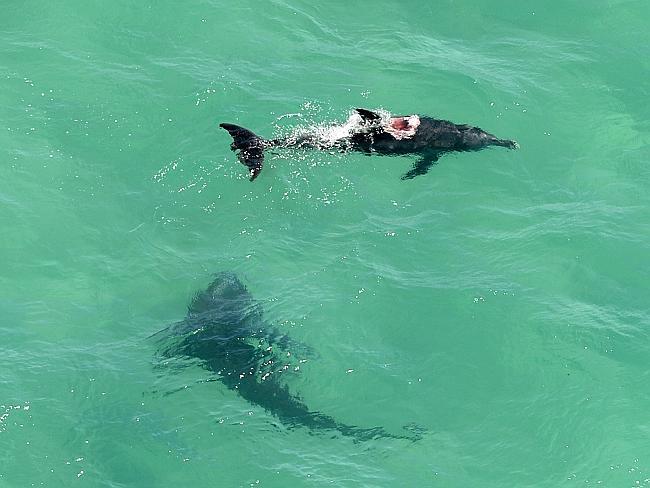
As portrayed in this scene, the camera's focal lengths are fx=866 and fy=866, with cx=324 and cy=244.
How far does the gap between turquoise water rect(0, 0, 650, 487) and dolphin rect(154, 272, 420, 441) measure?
13.9 inches

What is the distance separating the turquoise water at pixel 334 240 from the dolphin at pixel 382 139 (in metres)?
0.57

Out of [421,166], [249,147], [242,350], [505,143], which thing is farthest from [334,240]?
[505,143]

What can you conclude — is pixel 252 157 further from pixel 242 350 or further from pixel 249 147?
pixel 242 350

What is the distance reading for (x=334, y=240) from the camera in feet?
98.2

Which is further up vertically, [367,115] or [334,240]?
[367,115]

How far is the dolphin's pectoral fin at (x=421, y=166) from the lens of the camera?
31609mm

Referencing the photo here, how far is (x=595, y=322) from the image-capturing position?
28844mm

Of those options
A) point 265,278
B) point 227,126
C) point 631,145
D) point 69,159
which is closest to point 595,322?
point 631,145

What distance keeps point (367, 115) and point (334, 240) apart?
445cm

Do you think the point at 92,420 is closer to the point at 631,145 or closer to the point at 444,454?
the point at 444,454

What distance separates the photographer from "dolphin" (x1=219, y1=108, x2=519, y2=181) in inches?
1182

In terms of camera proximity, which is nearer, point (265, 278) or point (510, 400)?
point (510, 400)

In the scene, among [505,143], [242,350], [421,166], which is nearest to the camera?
[242,350]

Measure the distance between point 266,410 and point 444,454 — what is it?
18.0ft
